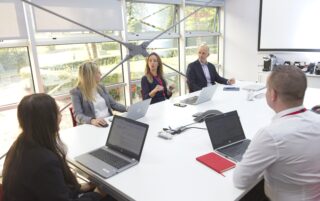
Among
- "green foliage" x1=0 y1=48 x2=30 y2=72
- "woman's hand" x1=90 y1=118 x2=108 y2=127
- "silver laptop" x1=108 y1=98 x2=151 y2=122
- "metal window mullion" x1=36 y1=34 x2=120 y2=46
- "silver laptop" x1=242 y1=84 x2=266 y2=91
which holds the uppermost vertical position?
"metal window mullion" x1=36 y1=34 x2=120 y2=46

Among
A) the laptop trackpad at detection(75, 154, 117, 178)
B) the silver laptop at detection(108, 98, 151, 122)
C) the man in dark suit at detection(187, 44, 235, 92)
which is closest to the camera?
the laptop trackpad at detection(75, 154, 117, 178)

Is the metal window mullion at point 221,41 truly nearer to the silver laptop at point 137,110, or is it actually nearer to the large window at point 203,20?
the large window at point 203,20

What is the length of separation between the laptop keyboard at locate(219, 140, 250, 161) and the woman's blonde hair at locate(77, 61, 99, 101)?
1.42 metres

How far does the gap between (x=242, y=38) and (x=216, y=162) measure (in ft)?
15.4

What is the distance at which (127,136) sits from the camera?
162 centimetres

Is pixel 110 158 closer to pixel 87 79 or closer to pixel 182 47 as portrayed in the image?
pixel 87 79

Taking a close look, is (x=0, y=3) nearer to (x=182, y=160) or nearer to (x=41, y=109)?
(x=41, y=109)

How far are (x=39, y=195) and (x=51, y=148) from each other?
22cm

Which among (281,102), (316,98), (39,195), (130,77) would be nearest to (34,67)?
(130,77)

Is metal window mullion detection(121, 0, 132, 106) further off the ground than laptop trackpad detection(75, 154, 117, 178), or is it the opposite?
metal window mullion detection(121, 0, 132, 106)

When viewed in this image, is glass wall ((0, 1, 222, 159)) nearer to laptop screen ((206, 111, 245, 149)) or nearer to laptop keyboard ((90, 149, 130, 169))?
laptop keyboard ((90, 149, 130, 169))

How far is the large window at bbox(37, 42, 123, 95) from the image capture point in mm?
3289

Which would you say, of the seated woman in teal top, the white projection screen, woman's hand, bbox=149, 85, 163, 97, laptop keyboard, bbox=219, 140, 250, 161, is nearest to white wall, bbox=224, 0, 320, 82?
the white projection screen

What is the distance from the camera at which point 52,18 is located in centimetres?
306
